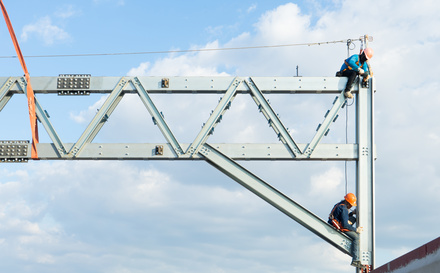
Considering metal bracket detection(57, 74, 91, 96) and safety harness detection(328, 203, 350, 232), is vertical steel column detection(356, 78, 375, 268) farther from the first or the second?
metal bracket detection(57, 74, 91, 96)

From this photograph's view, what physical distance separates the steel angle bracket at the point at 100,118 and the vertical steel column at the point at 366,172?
5633 mm

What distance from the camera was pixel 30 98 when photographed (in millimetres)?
15570

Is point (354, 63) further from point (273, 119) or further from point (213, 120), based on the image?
point (213, 120)

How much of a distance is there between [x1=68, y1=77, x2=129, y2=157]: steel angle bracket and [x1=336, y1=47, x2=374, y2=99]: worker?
5232 mm

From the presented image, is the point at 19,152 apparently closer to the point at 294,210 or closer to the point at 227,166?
the point at 227,166

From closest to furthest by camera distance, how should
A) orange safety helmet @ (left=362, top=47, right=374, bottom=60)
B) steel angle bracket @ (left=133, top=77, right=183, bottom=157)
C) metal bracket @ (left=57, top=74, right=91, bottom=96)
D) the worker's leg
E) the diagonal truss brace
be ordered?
1. steel angle bracket @ (left=133, top=77, right=183, bottom=157)
2. the worker's leg
3. orange safety helmet @ (left=362, top=47, right=374, bottom=60)
4. metal bracket @ (left=57, top=74, right=91, bottom=96)
5. the diagonal truss brace

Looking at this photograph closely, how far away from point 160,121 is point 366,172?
4919 mm

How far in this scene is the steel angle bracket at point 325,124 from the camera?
15.0 m

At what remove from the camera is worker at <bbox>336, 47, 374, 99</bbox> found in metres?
15.2

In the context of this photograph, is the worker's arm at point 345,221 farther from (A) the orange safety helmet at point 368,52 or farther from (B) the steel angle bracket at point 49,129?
(B) the steel angle bracket at point 49,129

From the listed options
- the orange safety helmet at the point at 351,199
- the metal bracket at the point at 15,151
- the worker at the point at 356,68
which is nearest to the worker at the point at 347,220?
the orange safety helmet at the point at 351,199

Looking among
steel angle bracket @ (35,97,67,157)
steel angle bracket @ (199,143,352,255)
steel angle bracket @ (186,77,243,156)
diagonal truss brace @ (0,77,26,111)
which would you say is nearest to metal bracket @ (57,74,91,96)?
steel angle bracket @ (35,97,67,157)

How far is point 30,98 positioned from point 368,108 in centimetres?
804

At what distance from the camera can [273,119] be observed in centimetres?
1507
